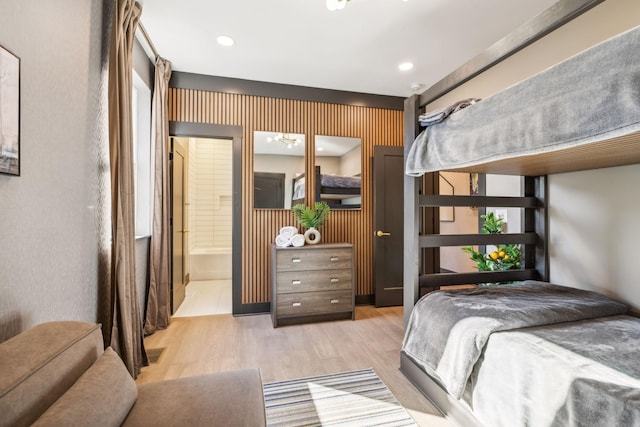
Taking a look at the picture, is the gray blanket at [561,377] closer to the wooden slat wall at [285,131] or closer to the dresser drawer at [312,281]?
the dresser drawer at [312,281]

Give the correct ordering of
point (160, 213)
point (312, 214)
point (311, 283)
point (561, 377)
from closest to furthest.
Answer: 1. point (561, 377)
2. point (160, 213)
3. point (311, 283)
4. point (312, 214)

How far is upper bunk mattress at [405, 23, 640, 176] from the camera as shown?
3.10 feet

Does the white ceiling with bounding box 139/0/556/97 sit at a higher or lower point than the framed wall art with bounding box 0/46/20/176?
higher

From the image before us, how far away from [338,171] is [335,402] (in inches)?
101

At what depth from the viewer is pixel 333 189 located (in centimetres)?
358

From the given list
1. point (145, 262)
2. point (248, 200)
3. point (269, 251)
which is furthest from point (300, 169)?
point (145, 262)

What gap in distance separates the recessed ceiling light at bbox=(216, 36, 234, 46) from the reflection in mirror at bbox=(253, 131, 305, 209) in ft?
3.19

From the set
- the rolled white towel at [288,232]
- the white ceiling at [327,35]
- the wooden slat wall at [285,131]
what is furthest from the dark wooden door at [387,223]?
the rolled white towel at [288,232]

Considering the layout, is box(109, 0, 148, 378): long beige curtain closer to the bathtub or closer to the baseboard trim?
the baseboard trim

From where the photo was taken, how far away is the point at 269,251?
3.41m

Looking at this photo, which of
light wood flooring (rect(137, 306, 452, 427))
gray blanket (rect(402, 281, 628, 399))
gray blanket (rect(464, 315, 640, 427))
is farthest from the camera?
light wood flooring (rect(137, 306, 452, 427))

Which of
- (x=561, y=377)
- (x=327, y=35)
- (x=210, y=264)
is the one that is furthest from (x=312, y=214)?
(x=210, y=264)

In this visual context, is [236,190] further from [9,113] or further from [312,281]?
[9,113]

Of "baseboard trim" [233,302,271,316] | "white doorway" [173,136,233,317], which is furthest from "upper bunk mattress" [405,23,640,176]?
"white doorway" [173,136,233,317]
